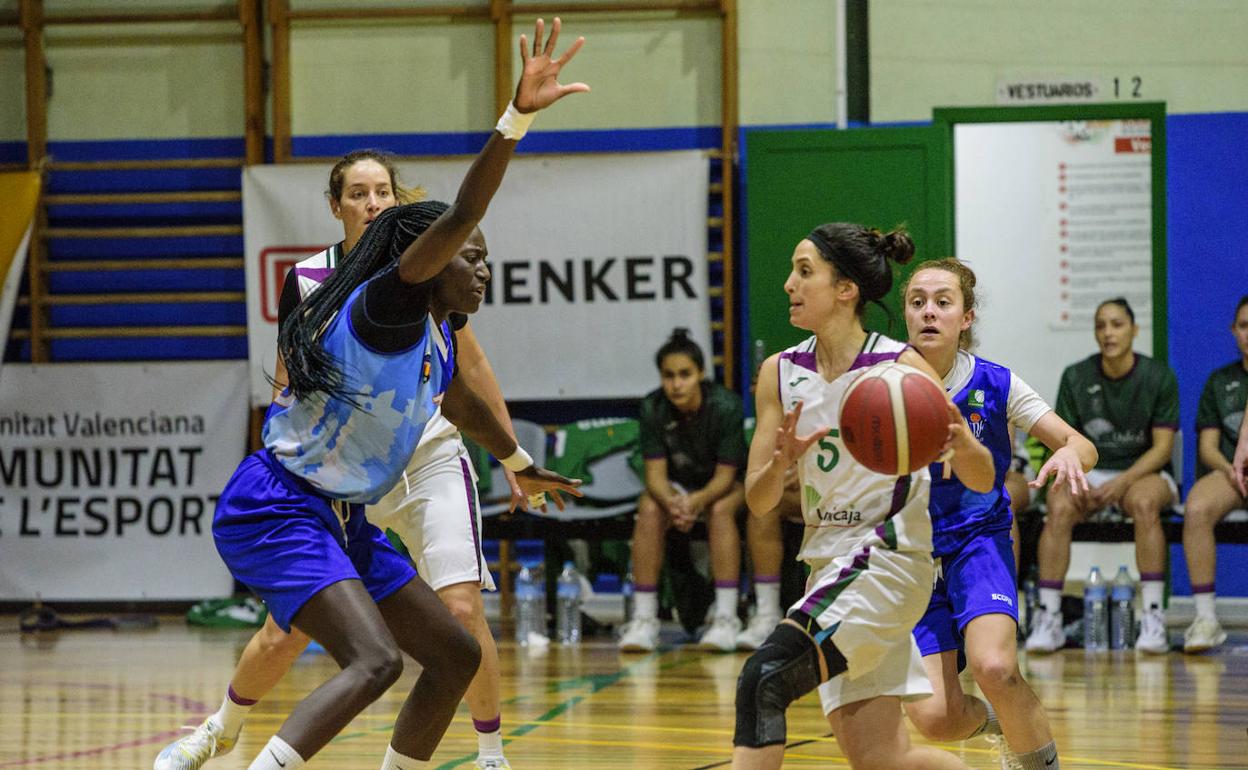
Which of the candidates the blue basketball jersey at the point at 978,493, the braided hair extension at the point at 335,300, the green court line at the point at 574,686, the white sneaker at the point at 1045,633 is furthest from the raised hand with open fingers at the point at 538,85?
the white sneaker at the point at 1045,633

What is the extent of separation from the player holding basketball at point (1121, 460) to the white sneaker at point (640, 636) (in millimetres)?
1729

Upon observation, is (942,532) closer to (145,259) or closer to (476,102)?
(476,102)

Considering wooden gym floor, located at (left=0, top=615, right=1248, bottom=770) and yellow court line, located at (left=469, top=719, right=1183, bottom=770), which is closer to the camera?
yellow court line, located at (left=469, top=719, right=1183, bottom=770)

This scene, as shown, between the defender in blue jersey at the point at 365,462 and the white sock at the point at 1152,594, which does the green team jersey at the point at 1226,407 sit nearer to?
the white sock at the point at 1152,594

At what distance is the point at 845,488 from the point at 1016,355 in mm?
6486

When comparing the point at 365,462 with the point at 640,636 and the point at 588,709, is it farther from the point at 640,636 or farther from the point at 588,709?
the point at 640,636

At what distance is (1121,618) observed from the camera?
7.48 meters

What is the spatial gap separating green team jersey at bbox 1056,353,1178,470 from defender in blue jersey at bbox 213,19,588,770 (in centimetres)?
497

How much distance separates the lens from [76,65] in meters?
9.63

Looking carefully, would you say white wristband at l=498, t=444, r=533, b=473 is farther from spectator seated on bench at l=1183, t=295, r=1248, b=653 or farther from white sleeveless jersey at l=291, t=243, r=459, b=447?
spectator seated on bench at l=1183, t=295, r=1248, b=653

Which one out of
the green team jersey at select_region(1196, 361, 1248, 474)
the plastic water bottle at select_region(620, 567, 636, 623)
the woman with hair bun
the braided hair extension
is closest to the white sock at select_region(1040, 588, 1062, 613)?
the green team jersey at select_region(1196, 361, 1248, 474)

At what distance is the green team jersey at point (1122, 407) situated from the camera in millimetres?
7594

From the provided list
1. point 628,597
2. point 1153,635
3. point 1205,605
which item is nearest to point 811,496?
point 1153,635

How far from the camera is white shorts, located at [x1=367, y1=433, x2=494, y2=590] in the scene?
169 inches
